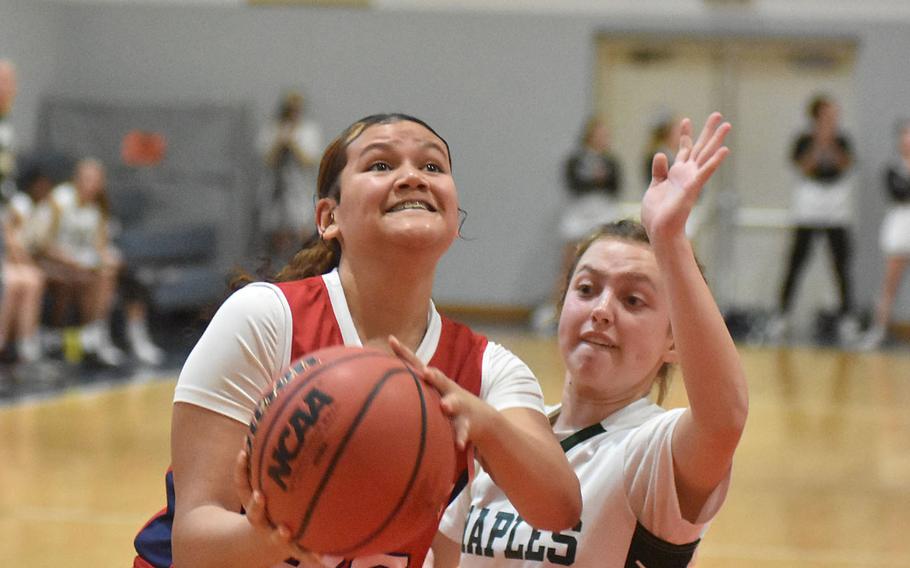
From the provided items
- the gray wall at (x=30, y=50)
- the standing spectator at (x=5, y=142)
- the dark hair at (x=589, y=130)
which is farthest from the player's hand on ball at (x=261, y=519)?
the gray wall at (x=30, y=50)

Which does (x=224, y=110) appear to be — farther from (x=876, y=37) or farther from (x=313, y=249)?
(x=313, y=249)

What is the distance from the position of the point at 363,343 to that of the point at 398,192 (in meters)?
0.24

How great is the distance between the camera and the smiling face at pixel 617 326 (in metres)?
1.98

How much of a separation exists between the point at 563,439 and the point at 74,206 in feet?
23.2

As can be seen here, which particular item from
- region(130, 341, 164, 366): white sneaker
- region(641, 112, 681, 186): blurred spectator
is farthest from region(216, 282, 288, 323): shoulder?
region(641, 112, 681, 186): blurred spectator

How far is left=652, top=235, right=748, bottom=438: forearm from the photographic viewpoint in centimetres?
162

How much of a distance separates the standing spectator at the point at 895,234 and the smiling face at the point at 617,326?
8.96 m

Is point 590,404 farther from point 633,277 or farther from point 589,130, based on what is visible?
point 589,130

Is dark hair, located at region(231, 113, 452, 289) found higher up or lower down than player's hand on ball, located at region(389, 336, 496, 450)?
higher up

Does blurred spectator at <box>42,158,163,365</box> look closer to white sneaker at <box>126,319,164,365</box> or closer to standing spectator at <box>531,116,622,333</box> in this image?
white sneaker at <box>126,319,164,365</box>

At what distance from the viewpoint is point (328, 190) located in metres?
2.00

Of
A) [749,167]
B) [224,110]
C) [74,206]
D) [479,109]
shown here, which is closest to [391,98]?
[479,109]

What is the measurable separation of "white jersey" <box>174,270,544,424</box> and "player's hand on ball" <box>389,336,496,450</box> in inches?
7.7

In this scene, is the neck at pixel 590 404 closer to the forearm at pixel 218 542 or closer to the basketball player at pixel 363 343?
the basketball player at pixel 363 343
